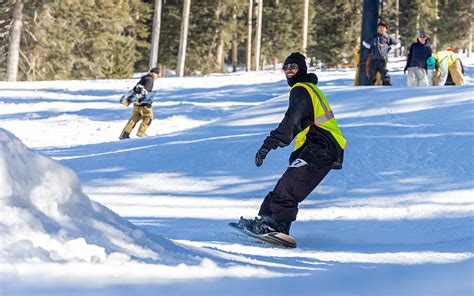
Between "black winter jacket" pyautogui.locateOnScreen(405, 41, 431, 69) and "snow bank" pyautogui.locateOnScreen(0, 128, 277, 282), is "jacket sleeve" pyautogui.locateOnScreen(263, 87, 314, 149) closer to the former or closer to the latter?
"snow bank" pyautogui.locateOnScreen(0, 128, 277, 282)

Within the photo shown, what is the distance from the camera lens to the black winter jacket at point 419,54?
15320mm

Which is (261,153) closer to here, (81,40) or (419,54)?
(419,54)

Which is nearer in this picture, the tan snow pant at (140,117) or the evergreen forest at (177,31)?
the tan snow pant at (140,117)

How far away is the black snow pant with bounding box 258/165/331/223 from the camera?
5859mm

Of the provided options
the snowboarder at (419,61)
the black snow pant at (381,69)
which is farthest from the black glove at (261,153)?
the snowboarder at (419,61)

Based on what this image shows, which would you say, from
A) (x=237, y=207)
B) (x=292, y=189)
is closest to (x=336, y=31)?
(x=237, y=207)

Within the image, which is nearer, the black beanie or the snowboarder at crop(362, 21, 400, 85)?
the black beanie

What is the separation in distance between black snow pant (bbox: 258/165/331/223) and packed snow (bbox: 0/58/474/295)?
326 millimetres

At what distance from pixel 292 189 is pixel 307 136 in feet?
1.57

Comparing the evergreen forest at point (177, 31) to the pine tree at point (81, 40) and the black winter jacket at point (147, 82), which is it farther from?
the black winter jacket at point (147, 82)

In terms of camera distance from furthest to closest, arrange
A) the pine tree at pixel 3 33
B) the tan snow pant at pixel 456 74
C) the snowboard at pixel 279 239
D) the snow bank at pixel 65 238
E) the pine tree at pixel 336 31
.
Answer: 1. the pine tree at pixel 336 31
2. the pine tree at pixel 3 33
3. the tan snow pant at pixel 456 74
4. the snowboard at pixel 279 239
5. the snow bank at pixel 65 238

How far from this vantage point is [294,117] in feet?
18.7

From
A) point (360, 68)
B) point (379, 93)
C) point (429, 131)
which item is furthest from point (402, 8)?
point (429, 131)

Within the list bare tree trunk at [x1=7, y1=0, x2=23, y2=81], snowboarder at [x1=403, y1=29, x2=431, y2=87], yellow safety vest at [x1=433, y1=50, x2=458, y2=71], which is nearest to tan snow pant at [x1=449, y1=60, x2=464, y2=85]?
yellow safety vest at [x1=433, y1=50, x2=458, y2=71]
